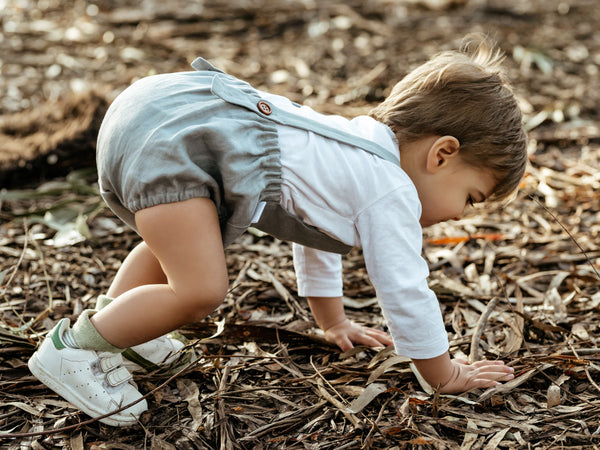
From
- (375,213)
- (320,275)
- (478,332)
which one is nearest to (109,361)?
(320,275)

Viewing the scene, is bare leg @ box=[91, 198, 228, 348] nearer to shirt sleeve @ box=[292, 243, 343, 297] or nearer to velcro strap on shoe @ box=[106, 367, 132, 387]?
velcro strap on shoe @ box=[106, 367, 132, 387]

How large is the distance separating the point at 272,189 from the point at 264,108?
246 mm

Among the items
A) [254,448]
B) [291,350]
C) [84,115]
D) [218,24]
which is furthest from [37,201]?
[218,24]

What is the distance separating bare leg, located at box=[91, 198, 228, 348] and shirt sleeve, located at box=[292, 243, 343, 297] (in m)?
0.55

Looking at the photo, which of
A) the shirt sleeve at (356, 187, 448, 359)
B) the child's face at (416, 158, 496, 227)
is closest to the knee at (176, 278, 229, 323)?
the shirt sleeve at (356, 187, 448, 359)

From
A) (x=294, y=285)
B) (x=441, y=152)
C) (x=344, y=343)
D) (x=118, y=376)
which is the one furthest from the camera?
(x=294, y=285)

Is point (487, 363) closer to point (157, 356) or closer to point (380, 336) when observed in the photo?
point (380, 336)

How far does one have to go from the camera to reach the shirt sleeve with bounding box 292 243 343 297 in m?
2.46

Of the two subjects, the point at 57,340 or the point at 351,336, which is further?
the point at 351,336

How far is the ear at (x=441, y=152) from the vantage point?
213cm

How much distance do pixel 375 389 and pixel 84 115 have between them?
250cm

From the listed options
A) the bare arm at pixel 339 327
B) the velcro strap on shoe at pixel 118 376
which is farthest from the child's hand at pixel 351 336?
the velcro strap on shoe at pixel 118 376

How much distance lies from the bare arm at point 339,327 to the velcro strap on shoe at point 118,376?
2.43 feet

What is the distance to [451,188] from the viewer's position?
222cm
